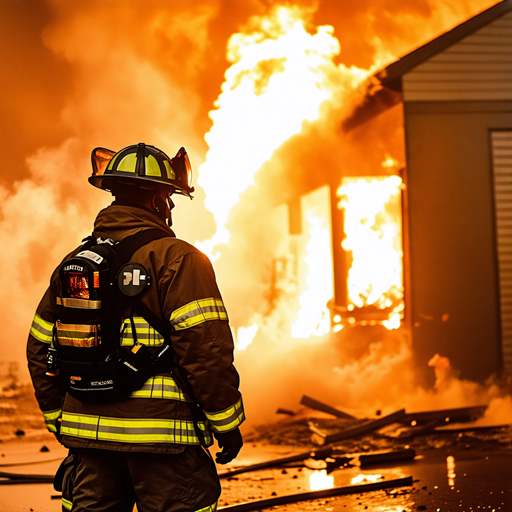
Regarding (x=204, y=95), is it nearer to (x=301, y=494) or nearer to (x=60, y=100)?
(x=60, y=100)

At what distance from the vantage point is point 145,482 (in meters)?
2.50

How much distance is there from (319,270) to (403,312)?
169 centimetres

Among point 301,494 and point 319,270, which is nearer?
point 301,494

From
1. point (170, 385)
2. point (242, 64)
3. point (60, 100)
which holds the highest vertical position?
point (242, 64)

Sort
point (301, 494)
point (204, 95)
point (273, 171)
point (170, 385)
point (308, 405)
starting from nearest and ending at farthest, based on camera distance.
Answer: point (170, 385) → point (301, 494) → point (308, 405) → point (204, 95) → point (273, 171)

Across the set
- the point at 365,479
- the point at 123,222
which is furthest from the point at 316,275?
the point at 123,222

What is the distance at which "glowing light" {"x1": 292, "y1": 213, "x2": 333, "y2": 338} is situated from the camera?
367 inches

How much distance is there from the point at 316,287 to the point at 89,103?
14.5ft

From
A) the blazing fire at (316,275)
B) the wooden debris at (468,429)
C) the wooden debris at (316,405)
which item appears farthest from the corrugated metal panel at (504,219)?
the wooden debris at (316,405)

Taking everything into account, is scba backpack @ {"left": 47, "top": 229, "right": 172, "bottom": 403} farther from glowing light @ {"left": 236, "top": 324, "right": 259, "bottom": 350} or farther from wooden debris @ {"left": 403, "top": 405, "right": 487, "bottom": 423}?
glowing light @ {"left": 236, "top": 324, "right": 259, "bottom": 350}

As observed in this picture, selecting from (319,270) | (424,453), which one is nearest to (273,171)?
(319,270)

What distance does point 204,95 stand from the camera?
8.49m

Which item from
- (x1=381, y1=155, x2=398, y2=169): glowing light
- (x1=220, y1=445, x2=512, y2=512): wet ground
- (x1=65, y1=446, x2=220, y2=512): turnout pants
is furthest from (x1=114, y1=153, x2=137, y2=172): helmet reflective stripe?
(x1=381, y1=155, x2=398, y2=169): glowing light

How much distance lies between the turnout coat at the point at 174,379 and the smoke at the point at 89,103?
5.59 meters
